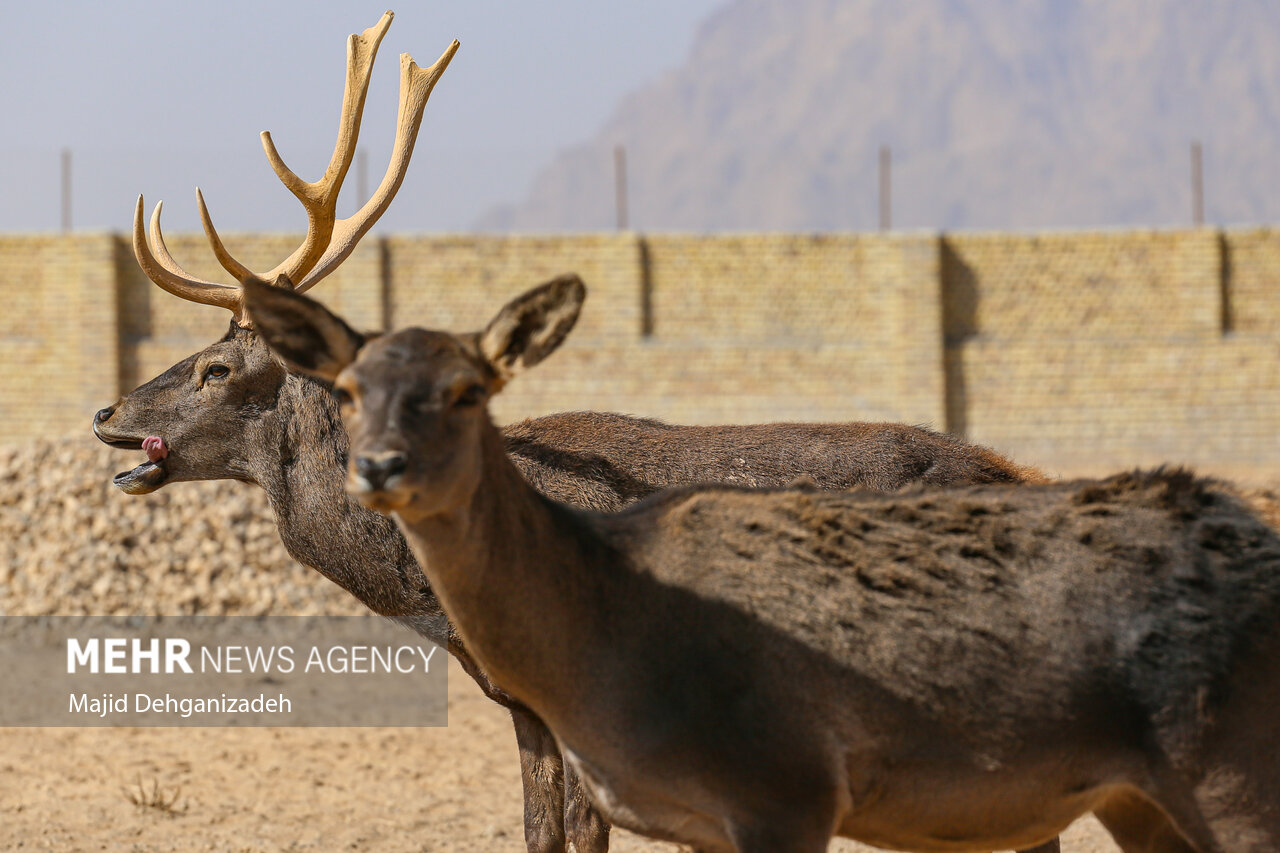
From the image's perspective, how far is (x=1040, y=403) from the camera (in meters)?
25.3

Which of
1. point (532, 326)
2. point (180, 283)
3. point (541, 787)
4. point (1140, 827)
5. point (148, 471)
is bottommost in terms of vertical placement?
point (541, 787)

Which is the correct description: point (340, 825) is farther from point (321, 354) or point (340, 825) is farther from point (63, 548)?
point (63, 548)

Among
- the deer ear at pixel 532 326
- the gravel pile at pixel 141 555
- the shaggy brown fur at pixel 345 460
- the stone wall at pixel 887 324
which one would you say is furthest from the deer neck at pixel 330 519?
the stone wall at pixel 887 324

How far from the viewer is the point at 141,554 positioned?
1301cm

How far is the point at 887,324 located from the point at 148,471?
20.5 meters

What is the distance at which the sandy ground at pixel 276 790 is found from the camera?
23.7ft

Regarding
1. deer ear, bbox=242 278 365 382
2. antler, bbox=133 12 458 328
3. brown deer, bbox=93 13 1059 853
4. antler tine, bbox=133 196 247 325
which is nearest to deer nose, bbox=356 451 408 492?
deer ear, bbox=242 278 365 382

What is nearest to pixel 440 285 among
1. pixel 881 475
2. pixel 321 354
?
pixel 881 475

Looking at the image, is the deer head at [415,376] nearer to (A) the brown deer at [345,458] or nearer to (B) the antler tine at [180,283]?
(A) the brown deer at [345,458]

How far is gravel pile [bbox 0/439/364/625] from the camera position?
1275 cm

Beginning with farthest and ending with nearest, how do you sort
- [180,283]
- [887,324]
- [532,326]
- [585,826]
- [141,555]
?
[887,324] → [141,555] → [180,283] → [585,826] → [532,326]

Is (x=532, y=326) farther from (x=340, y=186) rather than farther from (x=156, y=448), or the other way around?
(x=340, y=186)

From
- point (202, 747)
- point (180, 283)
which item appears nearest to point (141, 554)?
point (202, 747)

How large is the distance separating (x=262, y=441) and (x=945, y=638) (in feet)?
11.2
